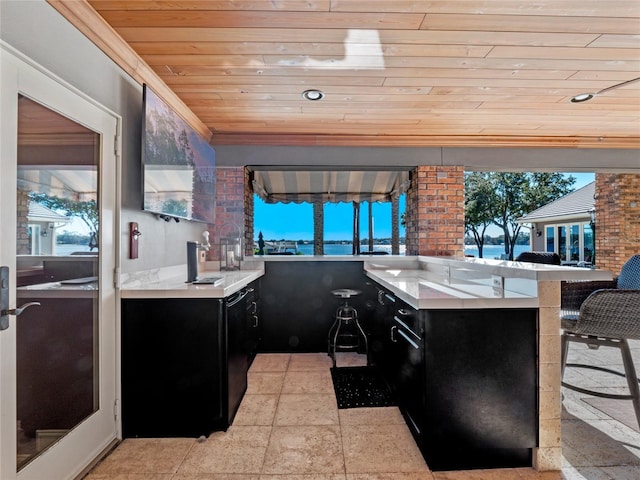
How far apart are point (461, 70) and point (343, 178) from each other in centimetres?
236

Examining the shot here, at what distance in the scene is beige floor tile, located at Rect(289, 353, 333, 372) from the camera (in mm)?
3402

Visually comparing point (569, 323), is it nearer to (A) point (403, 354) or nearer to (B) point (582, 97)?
(A) point (403, 354)

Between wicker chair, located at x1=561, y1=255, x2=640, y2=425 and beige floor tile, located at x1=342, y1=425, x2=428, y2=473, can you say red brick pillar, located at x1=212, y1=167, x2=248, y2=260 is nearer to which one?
beige floor tile, located at x1=342, y1=425, x2=428, y2=473

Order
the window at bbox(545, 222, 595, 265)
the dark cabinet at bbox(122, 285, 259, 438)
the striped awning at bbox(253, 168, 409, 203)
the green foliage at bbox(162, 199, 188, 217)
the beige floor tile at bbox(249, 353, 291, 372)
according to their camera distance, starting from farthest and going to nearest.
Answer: the window at bbox(545, 222, 595, 265) → the striped awning at bbox(253, 168, 409, 203) → the beige floor tile at bbox(249, 353, 291, 372) → the green foliage at bbox(162, 199, 188, 217) → the dark cabinet at bbox(122, 285, 259, 438)

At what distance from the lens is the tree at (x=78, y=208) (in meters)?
1.57

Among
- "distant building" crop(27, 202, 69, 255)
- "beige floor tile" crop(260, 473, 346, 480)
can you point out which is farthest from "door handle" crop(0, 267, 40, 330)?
"beige floor tile" crop(260, 473, 346, 480)

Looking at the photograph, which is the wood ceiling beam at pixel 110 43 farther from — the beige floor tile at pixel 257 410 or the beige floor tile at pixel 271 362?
the beige floor tile at pixel 271 362

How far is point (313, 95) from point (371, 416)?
2.60 m

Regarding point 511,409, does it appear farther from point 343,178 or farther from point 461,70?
point 343,178

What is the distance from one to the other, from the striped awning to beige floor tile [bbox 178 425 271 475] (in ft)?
9.59

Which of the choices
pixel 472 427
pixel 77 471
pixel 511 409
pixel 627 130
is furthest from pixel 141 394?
pixel 627 130

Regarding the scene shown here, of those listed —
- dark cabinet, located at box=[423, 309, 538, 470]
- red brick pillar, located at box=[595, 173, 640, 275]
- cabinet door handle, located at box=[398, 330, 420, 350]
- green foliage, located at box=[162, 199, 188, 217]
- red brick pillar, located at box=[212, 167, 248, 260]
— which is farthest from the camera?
red brick pillar, located at box=[595, 173, 640, 275]

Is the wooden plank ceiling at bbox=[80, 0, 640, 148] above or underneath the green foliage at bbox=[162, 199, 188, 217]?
above

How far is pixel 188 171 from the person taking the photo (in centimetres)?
291
